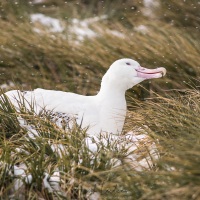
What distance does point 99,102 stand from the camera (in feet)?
20.8

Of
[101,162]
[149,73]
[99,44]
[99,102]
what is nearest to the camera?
[101,162]

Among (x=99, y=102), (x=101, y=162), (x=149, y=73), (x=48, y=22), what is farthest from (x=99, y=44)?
(x=101, y=162)

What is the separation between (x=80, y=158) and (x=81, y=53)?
390 centimetres

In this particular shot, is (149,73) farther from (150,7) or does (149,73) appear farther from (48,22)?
(48,22)

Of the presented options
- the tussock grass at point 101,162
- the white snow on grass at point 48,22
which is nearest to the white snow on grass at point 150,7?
the white snow on grass at point 48,22

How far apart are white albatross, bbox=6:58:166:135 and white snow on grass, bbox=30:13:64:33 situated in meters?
2.99

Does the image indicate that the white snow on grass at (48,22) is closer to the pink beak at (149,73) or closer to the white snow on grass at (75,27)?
the white snow on grass at (75,27)

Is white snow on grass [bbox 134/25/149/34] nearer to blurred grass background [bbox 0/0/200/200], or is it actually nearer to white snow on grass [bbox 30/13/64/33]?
blurred grass background [bbox 0/0/200/200]

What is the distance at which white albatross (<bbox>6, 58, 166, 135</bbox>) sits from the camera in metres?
6.07

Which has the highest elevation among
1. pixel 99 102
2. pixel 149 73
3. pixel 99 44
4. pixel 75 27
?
pixel 75 27

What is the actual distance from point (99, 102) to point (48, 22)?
11.3 feet

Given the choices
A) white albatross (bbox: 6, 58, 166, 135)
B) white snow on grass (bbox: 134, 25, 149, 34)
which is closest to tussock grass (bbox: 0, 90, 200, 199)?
white albatross (bbox: 6, 58, 166, 135)

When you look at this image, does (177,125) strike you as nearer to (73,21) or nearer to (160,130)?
(160,130)

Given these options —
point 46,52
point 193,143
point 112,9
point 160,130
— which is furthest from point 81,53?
point 193,143
